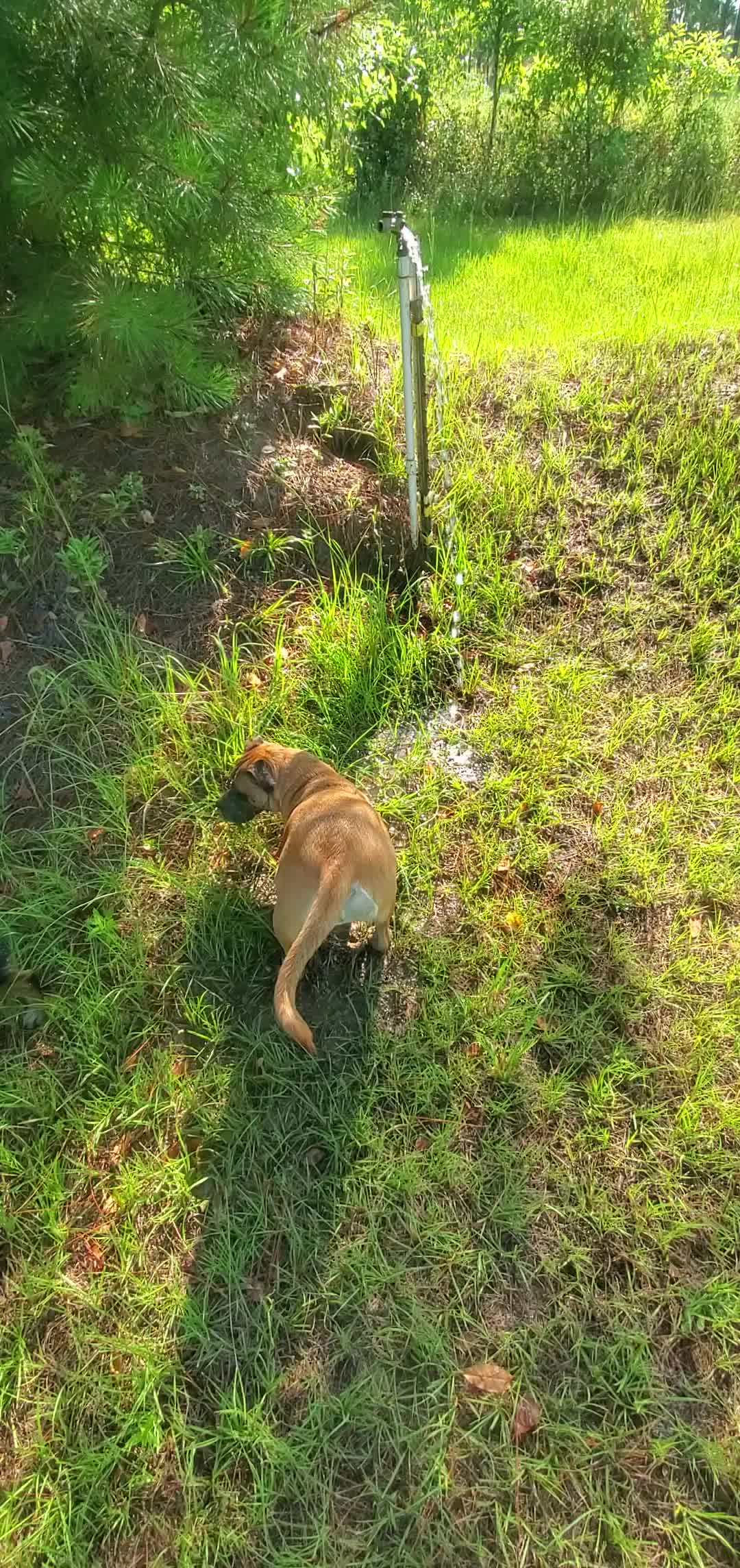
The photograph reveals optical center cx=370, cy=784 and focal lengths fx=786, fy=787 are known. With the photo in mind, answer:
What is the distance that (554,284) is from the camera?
5090mm

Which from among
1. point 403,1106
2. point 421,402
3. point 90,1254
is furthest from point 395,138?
point 90,1254

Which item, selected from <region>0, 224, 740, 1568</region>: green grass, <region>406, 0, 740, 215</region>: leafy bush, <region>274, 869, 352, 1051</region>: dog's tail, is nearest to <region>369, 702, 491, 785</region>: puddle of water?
<region>0, 224, 740, 1568</region>: green grass

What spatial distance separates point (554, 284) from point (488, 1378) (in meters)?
5.73

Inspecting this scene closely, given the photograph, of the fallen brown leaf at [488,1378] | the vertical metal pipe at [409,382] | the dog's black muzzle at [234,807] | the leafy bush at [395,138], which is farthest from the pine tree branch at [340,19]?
the leafy bush at [395,138]

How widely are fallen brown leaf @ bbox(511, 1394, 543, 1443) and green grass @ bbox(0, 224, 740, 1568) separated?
0.08 ft

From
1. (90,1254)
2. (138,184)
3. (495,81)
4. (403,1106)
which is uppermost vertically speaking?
(495,81)

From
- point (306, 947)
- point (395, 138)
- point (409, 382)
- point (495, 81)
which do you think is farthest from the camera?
point (495, 81)

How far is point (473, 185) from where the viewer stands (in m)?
7.94

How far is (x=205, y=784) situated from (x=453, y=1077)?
1328 mm

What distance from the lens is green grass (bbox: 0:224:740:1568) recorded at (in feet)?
5.84

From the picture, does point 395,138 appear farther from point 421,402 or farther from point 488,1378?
point 488,1378

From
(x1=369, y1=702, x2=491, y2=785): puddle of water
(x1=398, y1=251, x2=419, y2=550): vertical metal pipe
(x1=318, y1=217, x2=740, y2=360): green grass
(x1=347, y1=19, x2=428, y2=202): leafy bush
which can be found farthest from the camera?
(x1=347, y1=19, x2=428, y2=202): leafy bush

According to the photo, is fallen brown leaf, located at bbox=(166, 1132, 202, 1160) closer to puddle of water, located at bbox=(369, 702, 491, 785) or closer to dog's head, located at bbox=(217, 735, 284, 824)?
dog's head, located at bbox=(217, 735, 284, 824)

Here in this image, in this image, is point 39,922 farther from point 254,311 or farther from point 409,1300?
point 254,311
